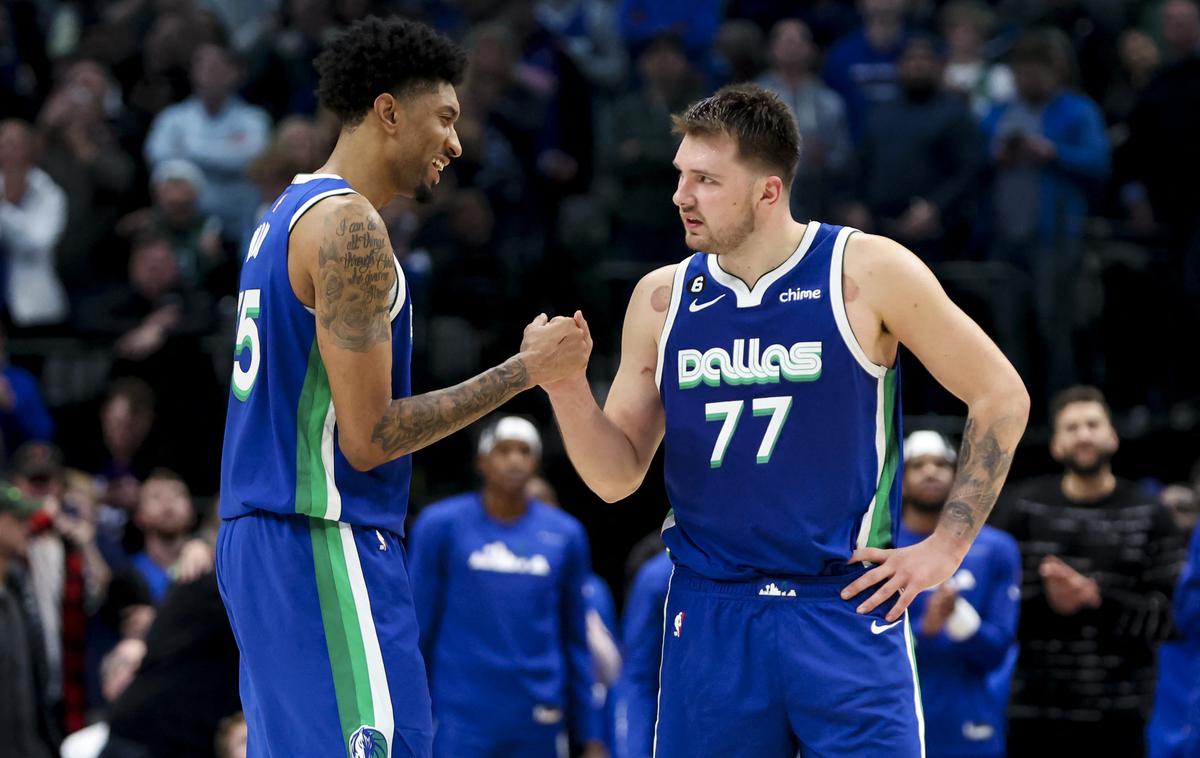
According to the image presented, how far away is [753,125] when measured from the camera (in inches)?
206

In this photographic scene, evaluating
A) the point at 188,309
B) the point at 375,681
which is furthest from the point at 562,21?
the point at 375,681

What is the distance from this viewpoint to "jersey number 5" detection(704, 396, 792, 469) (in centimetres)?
508

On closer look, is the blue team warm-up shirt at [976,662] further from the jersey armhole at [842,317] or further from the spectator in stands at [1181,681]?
the jersey armhole at [842,317]

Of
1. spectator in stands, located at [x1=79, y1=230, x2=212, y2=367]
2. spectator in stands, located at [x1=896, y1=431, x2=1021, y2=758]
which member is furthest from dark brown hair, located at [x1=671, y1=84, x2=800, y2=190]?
spectator in stands, located at [x1=79, y1=230, x2=212, y2=367]

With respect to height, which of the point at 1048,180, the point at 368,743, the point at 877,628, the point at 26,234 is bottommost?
the point at 368,743

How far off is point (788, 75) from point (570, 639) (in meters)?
4.92

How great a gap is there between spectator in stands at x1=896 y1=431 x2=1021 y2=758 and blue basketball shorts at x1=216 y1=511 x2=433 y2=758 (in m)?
4.19

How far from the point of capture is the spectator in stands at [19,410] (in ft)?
38.5

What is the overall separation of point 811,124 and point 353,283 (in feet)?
27.9

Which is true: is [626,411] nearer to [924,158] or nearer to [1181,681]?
[1181,681]

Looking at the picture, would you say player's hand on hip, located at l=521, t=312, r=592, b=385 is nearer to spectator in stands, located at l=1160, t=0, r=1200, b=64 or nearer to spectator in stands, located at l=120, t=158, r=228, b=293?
spectator in stands, located at l=120, t=158, r=228, b=293

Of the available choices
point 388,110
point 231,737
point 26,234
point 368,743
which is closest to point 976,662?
point 231,737

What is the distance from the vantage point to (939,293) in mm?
5055

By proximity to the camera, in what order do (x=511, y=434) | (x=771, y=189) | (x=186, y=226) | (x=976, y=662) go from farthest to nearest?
(x=186, y=226), (x=511, y=434), (x=976, y=662), (x=771, y=189)
